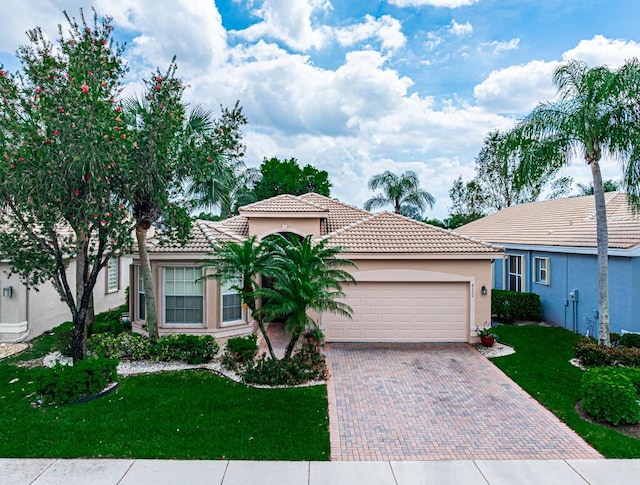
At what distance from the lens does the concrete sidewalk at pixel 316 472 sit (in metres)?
5.83

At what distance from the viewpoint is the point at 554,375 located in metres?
10.4

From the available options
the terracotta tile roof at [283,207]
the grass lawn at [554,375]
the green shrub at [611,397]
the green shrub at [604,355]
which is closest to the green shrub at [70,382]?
the terracotta tile roof at [283,207]

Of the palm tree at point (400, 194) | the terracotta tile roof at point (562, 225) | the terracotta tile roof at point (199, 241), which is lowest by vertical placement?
the terracotta tile roof at point (199, 241)

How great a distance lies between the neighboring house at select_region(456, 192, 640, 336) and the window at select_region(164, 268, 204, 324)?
13.4 meters

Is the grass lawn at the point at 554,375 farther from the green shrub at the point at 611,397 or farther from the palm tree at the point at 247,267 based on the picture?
the palm tree at the point at 247,267

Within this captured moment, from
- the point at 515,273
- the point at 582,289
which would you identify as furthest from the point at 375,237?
the point at 515,273

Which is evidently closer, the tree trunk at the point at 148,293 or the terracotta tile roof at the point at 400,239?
the tree trunk at the point at 148,293

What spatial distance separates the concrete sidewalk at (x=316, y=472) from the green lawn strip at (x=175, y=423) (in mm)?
231

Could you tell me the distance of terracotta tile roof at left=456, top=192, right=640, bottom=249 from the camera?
13.9m

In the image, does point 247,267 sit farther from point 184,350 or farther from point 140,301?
point 140,301

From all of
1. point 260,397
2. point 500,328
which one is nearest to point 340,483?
point 260,397

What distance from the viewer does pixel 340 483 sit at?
5.79 meters

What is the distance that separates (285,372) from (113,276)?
14.1 meters

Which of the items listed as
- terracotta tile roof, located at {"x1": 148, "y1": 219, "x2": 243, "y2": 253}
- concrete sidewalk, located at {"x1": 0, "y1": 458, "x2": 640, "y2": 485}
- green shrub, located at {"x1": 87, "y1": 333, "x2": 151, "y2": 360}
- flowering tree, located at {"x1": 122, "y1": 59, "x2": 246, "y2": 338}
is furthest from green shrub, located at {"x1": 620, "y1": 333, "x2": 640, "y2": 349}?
green shrub, located at {"x1": 87, "y1": 333, "x2": 151, "y2": 360}
